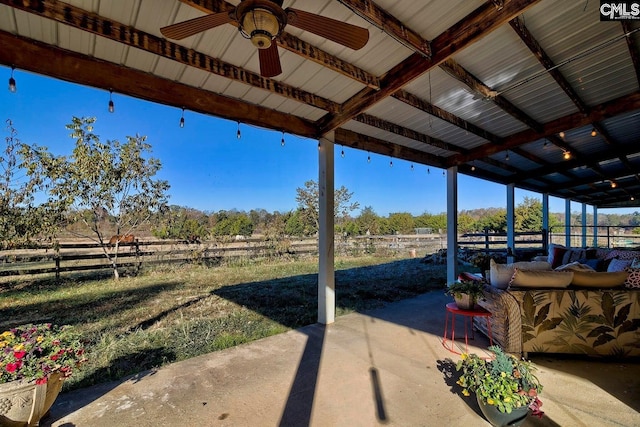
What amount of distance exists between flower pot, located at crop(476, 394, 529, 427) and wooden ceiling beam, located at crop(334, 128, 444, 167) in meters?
3.27

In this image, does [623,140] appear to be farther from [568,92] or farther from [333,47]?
[333,47]

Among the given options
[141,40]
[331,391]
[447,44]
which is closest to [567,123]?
[447,44]

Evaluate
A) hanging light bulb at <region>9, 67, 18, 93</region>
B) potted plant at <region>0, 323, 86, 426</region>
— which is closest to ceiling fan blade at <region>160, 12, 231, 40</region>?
hanging light bulb at <region>9, 67, 18, 93</region>

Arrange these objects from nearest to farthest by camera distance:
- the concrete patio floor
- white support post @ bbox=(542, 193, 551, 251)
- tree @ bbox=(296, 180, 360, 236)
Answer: the concrete patio floor → white support post @ bbox=(542, 193, 551, 251) → tree @ bbox=(296, 180, 360, 236)

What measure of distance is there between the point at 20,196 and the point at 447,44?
7457mm

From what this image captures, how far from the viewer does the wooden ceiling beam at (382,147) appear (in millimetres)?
4043

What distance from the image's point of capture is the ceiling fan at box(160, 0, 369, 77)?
4.33 feet

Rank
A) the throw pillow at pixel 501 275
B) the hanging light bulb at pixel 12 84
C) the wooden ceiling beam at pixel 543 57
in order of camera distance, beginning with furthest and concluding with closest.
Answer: the throw pillow at pixel 501 275 < the wooden ceiling beam at pixel 543 57 < the hanging light bulb at pixel 12 84

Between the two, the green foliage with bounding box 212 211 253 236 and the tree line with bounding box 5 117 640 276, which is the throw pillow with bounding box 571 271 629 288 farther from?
the green foliage with bounding box 212 211 253 236

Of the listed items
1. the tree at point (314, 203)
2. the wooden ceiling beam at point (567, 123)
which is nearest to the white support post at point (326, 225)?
the wooden ceiling beam at point (567, 123)

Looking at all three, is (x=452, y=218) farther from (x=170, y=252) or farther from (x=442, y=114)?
(x=170, y=252)

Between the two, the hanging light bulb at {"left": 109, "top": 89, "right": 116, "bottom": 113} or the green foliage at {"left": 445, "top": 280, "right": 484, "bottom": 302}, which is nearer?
the hanging light bulb at {"left": 109, "top": 89, "right": 116, "bottom": 113}

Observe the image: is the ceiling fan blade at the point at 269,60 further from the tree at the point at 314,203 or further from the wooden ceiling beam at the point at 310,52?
the tree at the point at 314,203

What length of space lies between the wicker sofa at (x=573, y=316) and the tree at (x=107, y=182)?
7.58 metres
